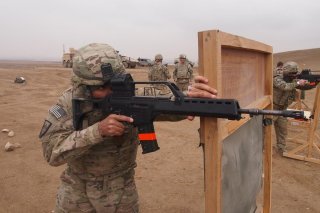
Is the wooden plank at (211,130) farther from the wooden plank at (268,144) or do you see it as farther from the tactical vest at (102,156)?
the wooden plank at (268,144)

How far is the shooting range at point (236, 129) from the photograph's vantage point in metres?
1.62

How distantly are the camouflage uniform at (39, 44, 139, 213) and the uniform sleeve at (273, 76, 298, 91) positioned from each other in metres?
4.46

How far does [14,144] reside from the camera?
265 inches

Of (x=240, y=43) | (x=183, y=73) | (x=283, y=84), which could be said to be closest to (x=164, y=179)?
(x=283, y=84)

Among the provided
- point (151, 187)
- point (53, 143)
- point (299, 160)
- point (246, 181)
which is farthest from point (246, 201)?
point (299, 160)

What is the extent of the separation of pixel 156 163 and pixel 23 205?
2.29 metres

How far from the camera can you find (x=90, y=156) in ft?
8.09

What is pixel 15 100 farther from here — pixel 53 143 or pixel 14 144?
pixel 53 143

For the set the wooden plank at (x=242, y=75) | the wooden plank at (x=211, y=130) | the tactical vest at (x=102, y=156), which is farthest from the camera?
the tactical vest at (x=102, y=156)

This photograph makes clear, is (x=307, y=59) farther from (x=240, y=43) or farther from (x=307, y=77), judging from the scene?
(x=240, y=43)

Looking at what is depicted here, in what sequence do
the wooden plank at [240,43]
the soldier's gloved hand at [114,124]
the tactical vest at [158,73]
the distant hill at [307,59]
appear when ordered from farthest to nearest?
the distant hill at [307,59], the tactical vest at [158,73], the soldier's gloved hand at [114,124], the wooden plank at [240,43]

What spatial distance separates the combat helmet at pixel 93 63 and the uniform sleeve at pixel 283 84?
15.2ft

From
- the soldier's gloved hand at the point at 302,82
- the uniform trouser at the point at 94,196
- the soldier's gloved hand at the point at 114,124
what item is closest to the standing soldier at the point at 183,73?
the soldier's gloved hand at the point at 302,82

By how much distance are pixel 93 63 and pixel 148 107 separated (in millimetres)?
580
